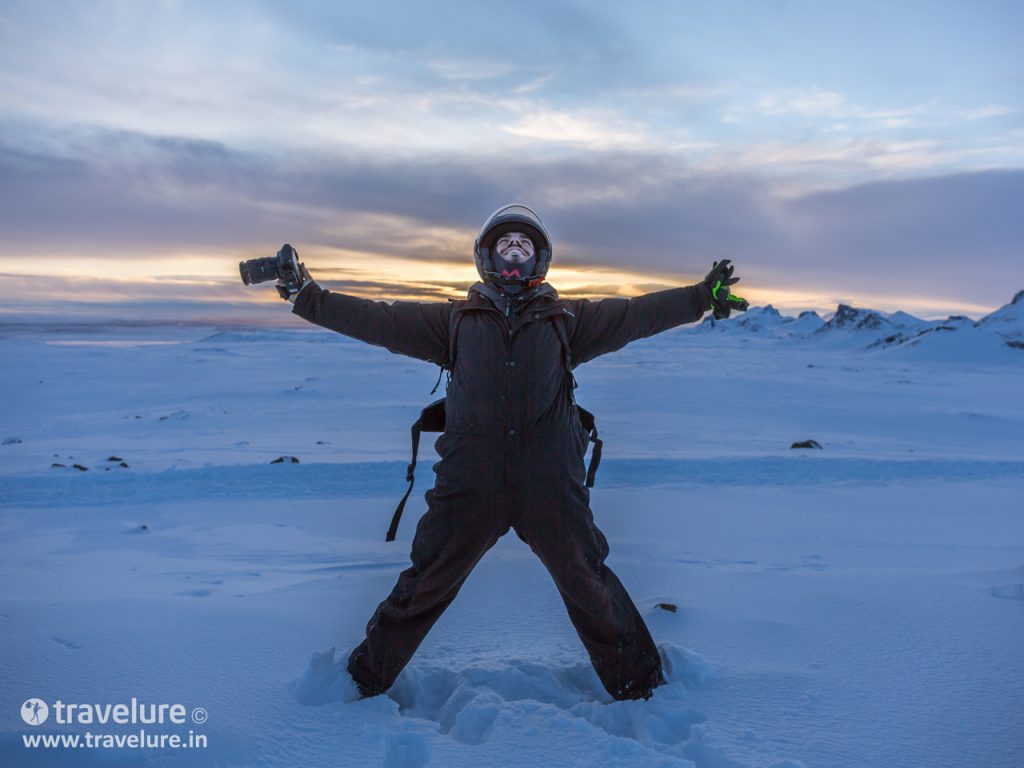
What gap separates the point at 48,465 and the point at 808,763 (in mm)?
9475

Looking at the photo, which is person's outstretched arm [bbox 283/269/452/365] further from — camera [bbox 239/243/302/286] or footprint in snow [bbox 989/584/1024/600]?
footprint in snow [bbox 989/584/1024/600]

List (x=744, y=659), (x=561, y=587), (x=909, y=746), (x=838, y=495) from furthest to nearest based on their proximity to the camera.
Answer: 1. (x=838, y=495)
2. (x=744, y=659)
3. (x=561, y=587)
4. (x=909, y=746)

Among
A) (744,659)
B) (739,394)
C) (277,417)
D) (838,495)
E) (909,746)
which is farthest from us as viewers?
(739,394)

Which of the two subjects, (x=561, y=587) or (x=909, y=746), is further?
(x=561, y=587)

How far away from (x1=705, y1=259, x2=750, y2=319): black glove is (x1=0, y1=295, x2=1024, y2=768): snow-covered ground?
1472mm

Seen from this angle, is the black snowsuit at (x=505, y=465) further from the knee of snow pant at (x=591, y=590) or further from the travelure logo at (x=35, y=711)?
the travelure logo at (x=35, y=711)

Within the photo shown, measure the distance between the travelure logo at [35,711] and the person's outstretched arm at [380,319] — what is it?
1705mm

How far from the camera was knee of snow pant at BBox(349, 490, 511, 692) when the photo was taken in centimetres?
266

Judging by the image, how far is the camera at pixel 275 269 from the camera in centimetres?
279

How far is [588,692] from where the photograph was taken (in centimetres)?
293

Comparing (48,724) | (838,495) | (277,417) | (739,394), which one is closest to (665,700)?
(48,724)

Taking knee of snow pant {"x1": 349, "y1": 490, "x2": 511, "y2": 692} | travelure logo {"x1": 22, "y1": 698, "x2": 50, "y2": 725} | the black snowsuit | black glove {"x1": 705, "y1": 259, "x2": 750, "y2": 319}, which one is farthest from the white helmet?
travelure logo {"x1": 22, "y1": 698, "x2": 50, "y2": 725}

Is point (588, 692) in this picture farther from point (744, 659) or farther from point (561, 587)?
point (744, 659)

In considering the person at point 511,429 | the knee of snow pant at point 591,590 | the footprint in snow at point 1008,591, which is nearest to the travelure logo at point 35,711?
the person at point 511,429
